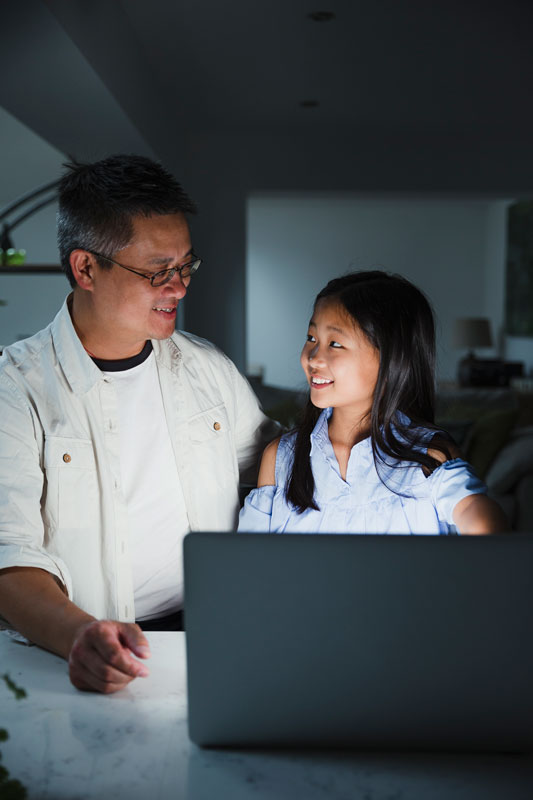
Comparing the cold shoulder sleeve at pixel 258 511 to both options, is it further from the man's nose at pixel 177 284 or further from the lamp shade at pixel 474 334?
the lamp shade at pixel 474 334

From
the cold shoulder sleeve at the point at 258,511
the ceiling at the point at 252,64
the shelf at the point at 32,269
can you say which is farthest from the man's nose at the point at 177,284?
the shelf at the point at 32,269

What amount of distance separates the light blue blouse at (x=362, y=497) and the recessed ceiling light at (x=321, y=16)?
8.30 ft

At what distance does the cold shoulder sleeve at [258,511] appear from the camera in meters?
1.49

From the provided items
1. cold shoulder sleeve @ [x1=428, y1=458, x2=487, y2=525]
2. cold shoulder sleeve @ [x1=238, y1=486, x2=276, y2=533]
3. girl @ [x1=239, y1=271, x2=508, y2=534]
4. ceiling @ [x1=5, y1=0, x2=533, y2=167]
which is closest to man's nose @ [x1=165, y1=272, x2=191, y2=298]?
girl @ [x1=239, y1=271, x2=508, y2=534]

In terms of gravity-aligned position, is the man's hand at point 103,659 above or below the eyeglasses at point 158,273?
below

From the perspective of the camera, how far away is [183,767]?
729mm

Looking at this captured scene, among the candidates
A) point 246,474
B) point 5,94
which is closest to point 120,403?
point 246,474

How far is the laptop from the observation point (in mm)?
686

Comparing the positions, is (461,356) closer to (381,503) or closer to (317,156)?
(317,156)

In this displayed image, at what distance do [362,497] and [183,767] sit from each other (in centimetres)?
80

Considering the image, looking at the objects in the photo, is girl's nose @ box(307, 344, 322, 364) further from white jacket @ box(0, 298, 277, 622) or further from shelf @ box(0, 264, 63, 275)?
shelf @ box(0, 264, 63, 275)

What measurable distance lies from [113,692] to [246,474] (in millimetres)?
856

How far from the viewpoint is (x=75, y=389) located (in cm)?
146

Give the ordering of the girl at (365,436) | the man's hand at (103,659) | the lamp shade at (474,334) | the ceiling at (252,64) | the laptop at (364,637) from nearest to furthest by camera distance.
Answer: the laptop at (364,637) < the man's hand at (103,659) < the girl at (365,436) < the ceiling at (252,64) < the lamp shade at (474,334)
